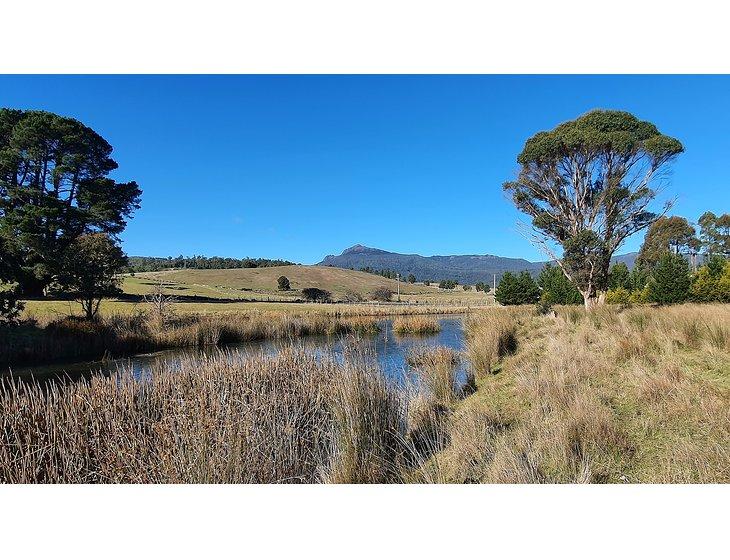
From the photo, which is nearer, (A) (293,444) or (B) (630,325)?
(A) (293,444)

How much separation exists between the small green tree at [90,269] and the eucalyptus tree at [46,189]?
3086mm

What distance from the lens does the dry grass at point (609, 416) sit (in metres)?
3.21

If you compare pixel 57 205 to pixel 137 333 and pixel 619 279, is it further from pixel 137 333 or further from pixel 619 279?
pixel 619 279

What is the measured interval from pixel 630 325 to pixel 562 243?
37.8ft

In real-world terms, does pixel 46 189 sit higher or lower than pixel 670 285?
higher

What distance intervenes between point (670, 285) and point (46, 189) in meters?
40.4

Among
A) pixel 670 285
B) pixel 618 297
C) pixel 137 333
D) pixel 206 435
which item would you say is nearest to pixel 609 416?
pixel 206 435

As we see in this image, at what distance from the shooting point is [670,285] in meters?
24.4

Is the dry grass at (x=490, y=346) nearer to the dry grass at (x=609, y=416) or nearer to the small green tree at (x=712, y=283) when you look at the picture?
the dry grass at (x=609, y=416)

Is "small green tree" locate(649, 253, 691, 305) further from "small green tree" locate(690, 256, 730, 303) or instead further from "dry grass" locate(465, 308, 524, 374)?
"dry grass" locate(465, 308, 524, 374)
